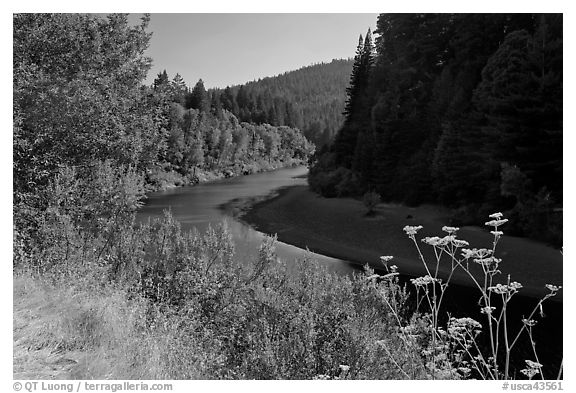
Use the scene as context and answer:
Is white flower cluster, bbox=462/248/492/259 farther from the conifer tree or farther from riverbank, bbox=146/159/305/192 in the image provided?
the conifer tree

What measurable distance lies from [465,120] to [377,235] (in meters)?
5.65

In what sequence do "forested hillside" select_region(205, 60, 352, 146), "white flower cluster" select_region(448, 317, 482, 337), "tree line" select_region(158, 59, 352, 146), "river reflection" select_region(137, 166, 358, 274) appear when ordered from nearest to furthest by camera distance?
"white flower cluster" select_region(448, 317, 482, 337) < "river reflection" select_region(137, 166, 358, 274) < "tree line" select_region(158, 59, 352, 146) < "forested hillside" select_region(205, 60, 352, 146)

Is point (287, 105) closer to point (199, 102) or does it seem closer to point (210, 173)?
point (199, 102)

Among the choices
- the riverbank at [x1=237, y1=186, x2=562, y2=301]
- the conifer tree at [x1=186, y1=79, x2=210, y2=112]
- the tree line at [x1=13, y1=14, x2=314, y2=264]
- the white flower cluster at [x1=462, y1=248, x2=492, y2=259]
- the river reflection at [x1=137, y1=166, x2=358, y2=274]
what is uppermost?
the conifer tree at [x1=186, y1=79, x2=210, y2=112]

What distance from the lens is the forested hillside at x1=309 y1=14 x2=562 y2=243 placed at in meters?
13.4

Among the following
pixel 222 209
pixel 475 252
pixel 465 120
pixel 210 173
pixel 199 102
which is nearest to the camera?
pixel 475 252

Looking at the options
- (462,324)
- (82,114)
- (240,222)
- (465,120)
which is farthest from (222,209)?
(462,324)

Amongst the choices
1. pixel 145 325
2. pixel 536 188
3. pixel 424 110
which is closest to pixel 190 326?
pixel 145 325

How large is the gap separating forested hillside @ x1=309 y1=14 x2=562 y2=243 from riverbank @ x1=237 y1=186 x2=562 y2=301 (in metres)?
0.81

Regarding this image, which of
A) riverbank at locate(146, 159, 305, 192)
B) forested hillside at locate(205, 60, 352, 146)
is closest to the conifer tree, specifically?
forested hillside at locate(205, 60, 352, 146)

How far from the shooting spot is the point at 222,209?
1046 inches

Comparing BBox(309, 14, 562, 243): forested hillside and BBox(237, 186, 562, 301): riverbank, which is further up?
BBox(309, 14, 562, 243): forested hillside
